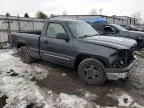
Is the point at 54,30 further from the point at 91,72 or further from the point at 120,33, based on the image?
the point at 120,33

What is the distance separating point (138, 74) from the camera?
5.89 metres

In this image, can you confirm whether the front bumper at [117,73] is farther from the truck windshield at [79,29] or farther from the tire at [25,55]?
the tire at [25,55]

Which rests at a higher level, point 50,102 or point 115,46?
point 115,46

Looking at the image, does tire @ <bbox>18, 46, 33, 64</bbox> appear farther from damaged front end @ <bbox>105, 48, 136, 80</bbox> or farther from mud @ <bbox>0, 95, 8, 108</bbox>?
damaged front end @ <bbox>105, 48, 136, 80</bbox>

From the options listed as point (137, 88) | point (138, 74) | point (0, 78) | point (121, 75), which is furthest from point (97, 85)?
point (0, 78)

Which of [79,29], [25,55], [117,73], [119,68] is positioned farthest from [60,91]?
[25,55]

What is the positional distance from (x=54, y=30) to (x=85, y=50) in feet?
4.98

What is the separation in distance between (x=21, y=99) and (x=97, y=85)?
6.77ft

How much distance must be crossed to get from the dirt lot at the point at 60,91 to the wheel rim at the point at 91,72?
0.91 ft

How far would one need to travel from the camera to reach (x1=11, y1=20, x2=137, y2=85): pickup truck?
4.45 m

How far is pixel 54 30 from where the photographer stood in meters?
5.75

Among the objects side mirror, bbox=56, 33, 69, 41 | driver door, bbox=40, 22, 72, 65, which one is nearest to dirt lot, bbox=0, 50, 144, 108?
driver door, bbox=40, 22, 72, 65

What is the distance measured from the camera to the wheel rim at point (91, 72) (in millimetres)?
4756

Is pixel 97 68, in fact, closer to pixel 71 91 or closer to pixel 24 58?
pixel 71 91
